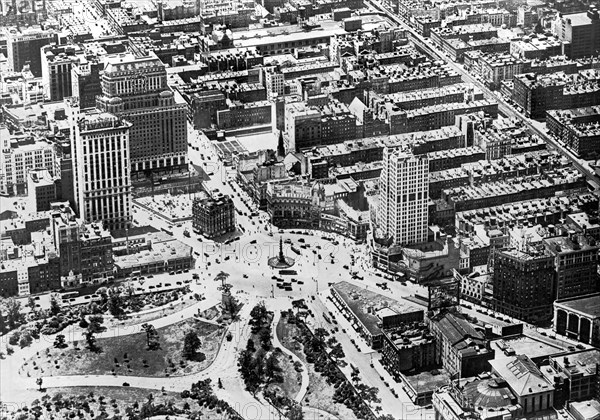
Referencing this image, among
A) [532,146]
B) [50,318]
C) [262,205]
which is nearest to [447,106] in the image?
[532,146]

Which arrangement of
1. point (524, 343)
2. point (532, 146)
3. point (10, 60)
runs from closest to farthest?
point (524, 343) < point (532, 146) < point (10, 60)

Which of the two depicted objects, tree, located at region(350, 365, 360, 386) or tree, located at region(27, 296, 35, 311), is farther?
tree, located at region(27, 296, 35, 311)

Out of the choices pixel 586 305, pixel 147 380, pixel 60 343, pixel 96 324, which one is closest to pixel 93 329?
pixel 96 324

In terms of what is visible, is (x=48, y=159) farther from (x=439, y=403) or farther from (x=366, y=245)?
(x=439, y=403)

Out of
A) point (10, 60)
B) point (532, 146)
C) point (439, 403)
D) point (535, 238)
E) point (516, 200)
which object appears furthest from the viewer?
point (10, 60)

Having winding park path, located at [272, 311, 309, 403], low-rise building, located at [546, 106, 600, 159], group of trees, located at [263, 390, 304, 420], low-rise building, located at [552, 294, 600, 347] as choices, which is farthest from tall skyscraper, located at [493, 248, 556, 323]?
low-rise building, located at [546, 106, 600, 159]

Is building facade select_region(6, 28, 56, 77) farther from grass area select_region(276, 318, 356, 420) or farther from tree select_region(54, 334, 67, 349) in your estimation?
grass area select_region(276, 318, 356, 420)

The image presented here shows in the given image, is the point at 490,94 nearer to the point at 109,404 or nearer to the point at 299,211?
the point at 299,211

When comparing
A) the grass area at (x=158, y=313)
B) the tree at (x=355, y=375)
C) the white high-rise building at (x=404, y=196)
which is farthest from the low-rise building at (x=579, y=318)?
the grass area at (x=158, y=313)
